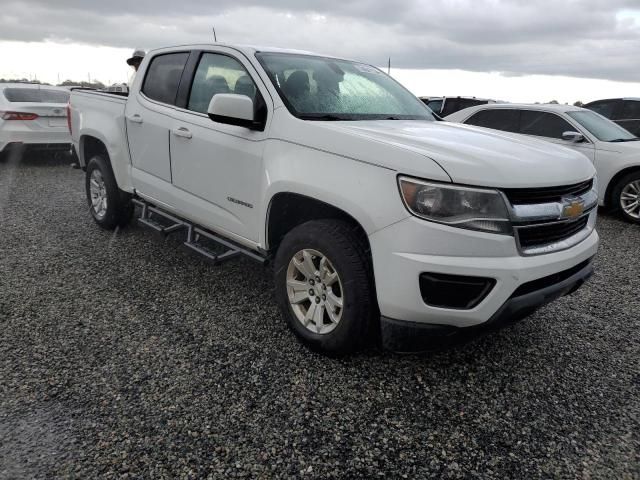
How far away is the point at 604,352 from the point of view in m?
3.22

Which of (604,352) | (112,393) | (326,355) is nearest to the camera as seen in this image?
(112,393)

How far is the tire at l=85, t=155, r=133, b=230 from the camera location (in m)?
4.94

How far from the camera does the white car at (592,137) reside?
6828 mm

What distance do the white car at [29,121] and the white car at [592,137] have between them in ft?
22.8

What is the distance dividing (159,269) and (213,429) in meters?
2.31

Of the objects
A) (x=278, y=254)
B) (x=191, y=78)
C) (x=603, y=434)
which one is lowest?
(x=603, y=434)

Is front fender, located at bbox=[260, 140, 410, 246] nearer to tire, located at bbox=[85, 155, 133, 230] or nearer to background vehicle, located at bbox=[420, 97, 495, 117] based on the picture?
tire, located at bbox=[85, 155, 133, 230]

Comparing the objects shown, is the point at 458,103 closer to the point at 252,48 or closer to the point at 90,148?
the point at 90,148

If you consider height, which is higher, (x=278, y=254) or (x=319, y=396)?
(x=278, y=254)

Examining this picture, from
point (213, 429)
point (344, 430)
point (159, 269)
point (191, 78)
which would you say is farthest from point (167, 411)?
point (191, 78)

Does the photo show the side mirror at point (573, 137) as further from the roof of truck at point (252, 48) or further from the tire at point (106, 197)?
the tire at point (106, 197)

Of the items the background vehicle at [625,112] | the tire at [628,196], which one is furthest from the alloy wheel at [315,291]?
the background vehicle at [625,112]

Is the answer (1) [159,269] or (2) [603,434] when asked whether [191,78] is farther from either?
(2) [603,434]

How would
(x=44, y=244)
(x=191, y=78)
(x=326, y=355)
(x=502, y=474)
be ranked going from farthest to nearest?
1. (x=44, y=244)
2. (x=191, y=78)
3. (x=326, y=355)
4. (x=502, y=474)
